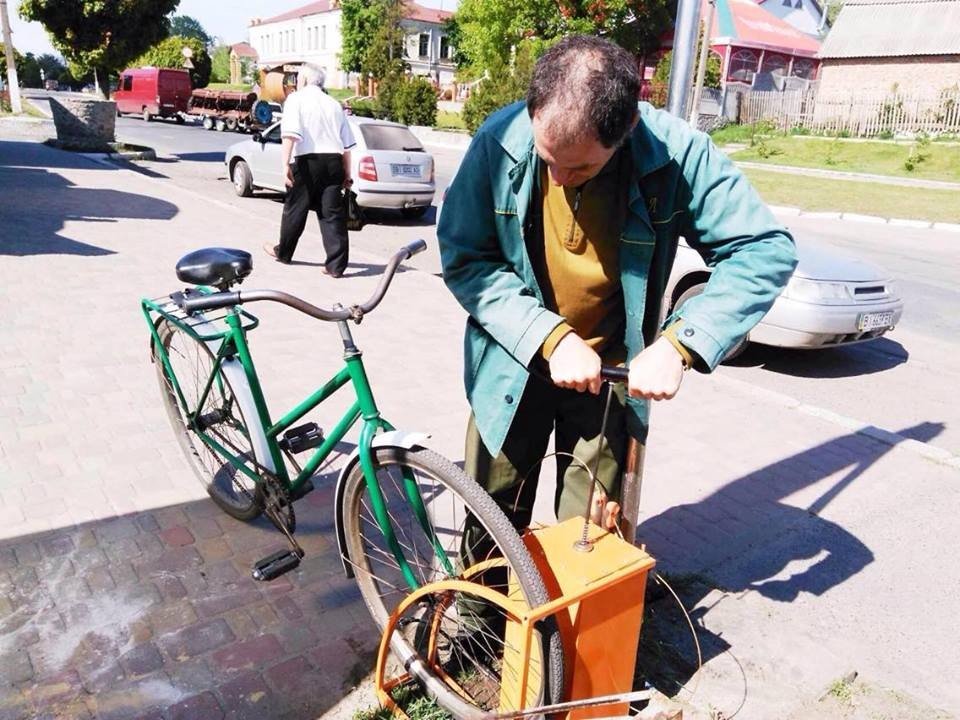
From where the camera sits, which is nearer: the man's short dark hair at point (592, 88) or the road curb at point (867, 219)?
the man's short dark hair at point (592, 88)

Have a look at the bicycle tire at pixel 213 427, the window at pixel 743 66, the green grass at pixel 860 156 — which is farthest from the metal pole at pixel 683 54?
the window at pixel 743 66

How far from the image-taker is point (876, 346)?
756 centimetres

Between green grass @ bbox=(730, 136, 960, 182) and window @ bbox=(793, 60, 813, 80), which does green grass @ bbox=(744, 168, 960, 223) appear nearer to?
green grass @ bbox=(730, 136, 960, 182)

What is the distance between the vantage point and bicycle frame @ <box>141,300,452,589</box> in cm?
259

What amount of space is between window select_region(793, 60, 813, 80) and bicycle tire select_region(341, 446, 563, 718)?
4941 centimetres

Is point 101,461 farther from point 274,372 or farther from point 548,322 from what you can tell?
point 548,322

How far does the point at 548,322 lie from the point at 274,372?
3675mm

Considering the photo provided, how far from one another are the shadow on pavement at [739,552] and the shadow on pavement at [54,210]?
6988 mm

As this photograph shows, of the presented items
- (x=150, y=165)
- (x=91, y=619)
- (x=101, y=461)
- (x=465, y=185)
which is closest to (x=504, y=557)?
(x=465, y=185)

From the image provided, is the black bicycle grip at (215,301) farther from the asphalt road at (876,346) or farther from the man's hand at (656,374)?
the asphalt road at (876,346)

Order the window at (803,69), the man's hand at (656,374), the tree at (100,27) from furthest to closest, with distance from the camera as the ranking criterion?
the window at (803,69)
the tree at (100,27)
the man's hand at (656,374)

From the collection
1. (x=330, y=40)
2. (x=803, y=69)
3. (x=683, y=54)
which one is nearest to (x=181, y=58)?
(x=330, y=40)

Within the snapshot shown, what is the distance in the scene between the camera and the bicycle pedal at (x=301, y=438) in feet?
10.5

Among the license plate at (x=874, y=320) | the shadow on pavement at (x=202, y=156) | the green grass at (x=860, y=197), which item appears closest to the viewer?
the license plate at (x=874, y=320)
